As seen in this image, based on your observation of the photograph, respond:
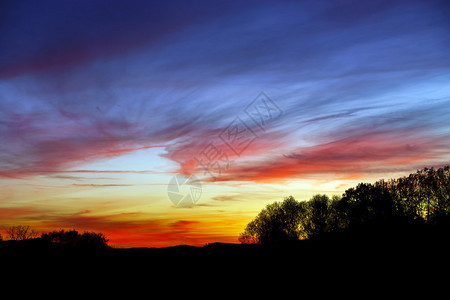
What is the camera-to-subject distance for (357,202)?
2763 inches

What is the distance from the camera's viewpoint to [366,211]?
66.9 m

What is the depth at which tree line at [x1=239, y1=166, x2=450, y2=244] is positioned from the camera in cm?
4859

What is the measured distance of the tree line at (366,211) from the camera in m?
48.6

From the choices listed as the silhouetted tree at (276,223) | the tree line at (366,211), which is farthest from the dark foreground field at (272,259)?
the silhouetted tree at (276,223)

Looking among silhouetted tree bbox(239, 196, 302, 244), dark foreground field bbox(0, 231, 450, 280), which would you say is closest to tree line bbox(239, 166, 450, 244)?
silhouetted tree bbox(239, 196, 302, 244)

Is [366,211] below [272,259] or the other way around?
the other way around

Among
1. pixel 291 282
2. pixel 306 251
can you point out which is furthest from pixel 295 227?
pixel 291 282

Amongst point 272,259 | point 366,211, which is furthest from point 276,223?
point 272,259

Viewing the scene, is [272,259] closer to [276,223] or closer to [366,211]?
[366,211]

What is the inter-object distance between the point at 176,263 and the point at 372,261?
46.8ft

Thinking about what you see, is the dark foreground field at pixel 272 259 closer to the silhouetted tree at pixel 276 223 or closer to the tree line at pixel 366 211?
the tree line at pixel 366 211

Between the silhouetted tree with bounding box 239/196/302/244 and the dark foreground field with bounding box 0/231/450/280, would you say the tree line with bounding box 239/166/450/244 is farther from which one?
the dark foreground field with bounding box 0/231/450/280

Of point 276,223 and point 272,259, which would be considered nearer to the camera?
point 272,259

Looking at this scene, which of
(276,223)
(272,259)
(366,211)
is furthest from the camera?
(276,223)
